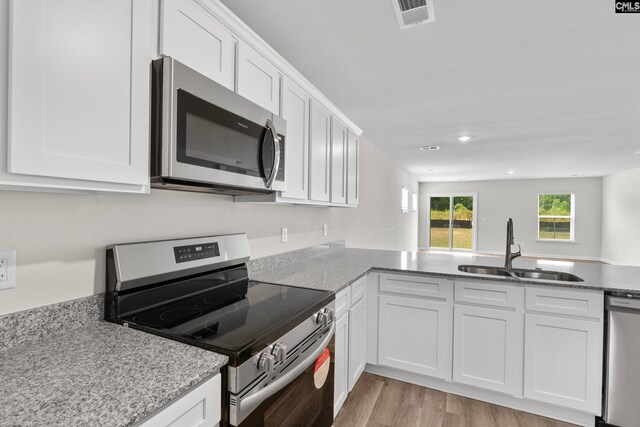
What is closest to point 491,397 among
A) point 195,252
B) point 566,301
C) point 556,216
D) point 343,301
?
point 566,301

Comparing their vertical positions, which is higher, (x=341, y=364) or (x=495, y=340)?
(x=495, y=340)

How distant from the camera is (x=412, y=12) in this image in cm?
158

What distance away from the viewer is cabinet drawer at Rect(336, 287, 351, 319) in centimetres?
186

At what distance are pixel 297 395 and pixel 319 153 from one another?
1.63 meters

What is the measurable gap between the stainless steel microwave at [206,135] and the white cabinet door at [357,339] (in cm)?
113

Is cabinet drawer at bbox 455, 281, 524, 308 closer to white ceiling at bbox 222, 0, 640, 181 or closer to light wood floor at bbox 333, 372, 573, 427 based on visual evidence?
light wood floor at bbox 333, 372, 573, 427

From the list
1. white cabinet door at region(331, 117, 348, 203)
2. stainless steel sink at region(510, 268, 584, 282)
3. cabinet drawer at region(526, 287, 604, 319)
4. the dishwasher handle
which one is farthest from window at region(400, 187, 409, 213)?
the dishwasher handle

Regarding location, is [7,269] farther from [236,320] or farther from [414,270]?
[414,270]

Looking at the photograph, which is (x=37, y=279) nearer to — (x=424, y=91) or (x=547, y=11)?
(x=547, y=11)

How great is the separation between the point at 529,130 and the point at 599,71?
1716mm

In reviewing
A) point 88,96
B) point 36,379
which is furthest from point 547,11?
point 36,379

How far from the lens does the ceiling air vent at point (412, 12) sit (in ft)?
4.96

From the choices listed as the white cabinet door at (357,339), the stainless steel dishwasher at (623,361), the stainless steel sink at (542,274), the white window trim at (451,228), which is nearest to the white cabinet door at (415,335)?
the white cabinet door at (357,339)

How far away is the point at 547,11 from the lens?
62.1 inches
